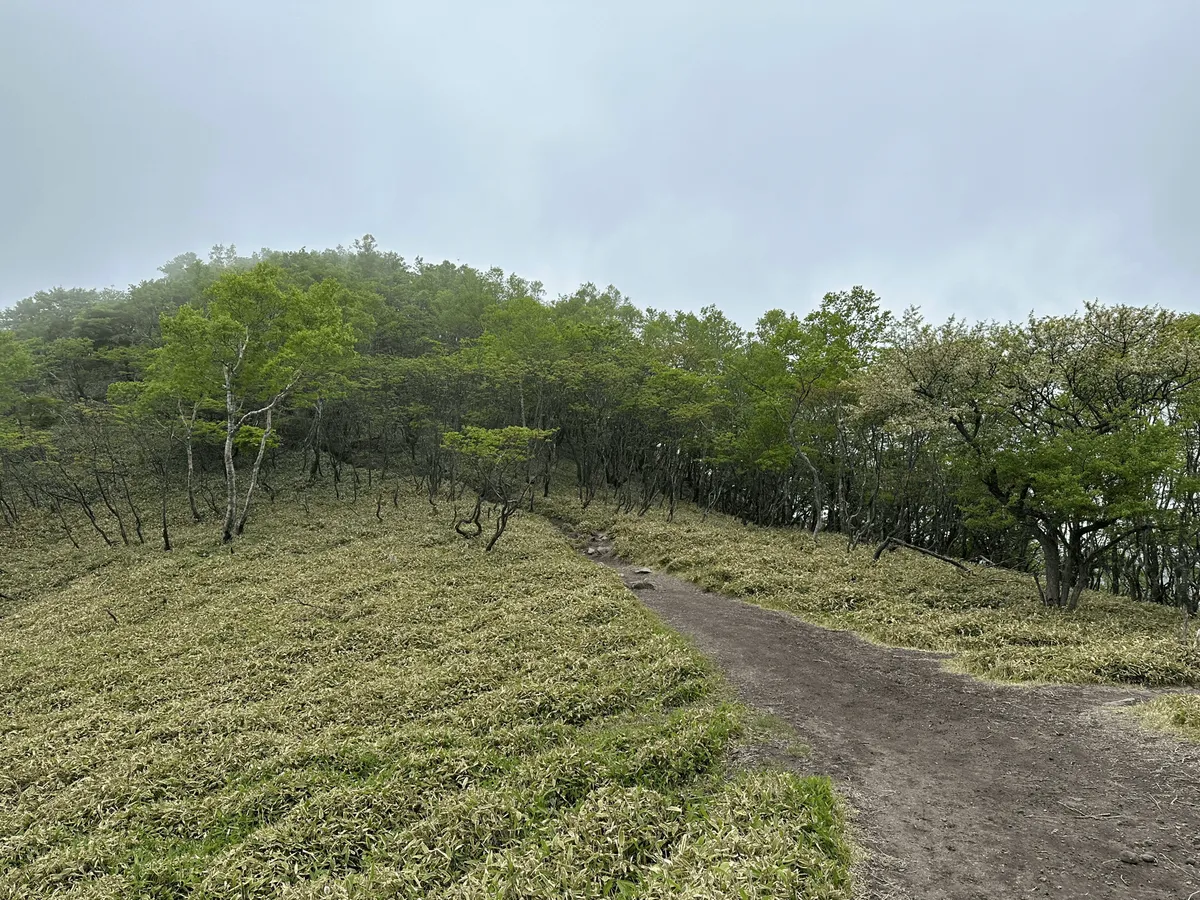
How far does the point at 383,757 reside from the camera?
7387mm

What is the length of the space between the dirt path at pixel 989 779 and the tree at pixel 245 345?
19836mm

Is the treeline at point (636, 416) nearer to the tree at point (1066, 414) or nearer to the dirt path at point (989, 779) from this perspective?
the tree at point (1066, 414)

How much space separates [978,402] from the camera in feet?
47.8

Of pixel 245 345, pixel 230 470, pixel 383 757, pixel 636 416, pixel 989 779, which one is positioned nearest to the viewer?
pixel 989 779

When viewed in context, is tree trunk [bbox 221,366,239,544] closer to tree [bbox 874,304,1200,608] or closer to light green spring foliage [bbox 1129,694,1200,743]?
tree [bbox 874,304,1200,608]

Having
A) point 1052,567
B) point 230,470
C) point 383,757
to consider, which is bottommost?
point 383,757

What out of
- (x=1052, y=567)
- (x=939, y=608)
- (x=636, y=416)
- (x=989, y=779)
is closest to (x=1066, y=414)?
(x=1052, y=567)

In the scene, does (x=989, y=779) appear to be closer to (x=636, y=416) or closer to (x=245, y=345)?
(x=245, y=345)

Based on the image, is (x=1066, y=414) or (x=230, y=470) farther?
(x=230, y=470)

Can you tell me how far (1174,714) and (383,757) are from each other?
10.2 m

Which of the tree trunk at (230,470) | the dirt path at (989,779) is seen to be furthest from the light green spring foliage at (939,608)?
the tree trunk at (230,470)

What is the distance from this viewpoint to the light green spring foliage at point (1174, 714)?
676 centimetres

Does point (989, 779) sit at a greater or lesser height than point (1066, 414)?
lesser

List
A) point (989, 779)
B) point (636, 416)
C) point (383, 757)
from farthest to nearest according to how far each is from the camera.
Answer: point (636, 416) → point (383, 757) → point (989, 779)
